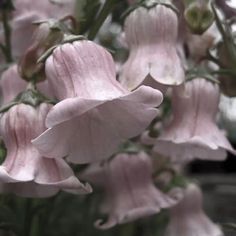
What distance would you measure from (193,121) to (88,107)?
0.84 ft

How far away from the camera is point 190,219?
1.04 m

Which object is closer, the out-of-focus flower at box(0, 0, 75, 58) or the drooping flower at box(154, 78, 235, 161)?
the drooping flower at box(154, 78, 235, 161)

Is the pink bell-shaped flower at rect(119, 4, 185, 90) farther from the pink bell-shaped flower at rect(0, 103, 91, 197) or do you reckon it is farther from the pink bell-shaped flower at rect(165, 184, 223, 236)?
the pink bell-shaped flower at rect(165, 184, 223, 236)

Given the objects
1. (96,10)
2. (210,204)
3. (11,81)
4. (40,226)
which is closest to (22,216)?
(40,226)

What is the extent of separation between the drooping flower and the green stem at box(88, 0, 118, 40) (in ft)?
0.39

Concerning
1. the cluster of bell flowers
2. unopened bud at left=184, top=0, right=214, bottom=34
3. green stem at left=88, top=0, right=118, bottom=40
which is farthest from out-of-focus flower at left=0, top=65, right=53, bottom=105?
unopened bud at left=184, top=0, right=214, bottom=34

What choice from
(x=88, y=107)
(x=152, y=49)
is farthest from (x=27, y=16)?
(x=88, y=107)

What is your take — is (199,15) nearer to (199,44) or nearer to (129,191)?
(199,44)

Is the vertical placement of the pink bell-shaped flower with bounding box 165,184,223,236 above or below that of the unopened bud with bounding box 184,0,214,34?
below

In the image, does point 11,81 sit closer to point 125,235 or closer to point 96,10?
point 96,10

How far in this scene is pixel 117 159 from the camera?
95cm

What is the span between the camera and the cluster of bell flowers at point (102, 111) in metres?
0.66

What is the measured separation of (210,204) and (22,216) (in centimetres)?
87

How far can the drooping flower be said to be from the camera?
0.83 meters
